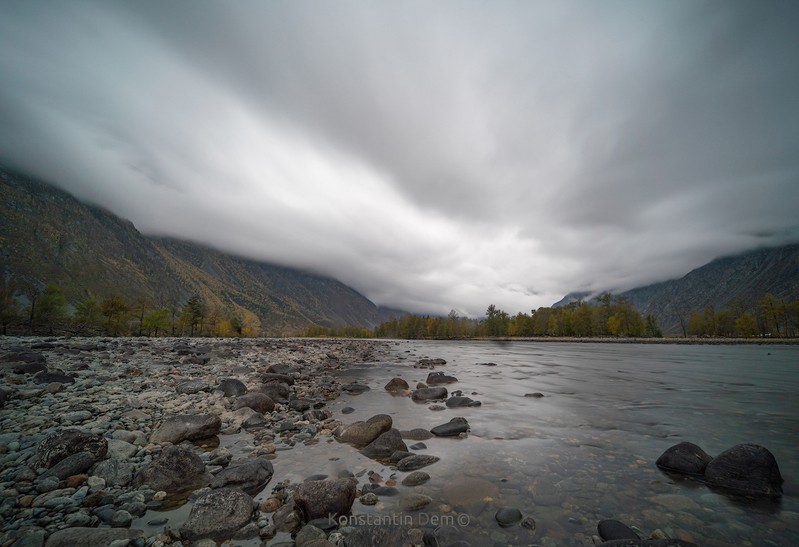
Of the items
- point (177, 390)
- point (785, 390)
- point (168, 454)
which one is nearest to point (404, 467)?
point (168, 454)

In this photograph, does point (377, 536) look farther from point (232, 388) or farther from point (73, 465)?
point (232, 388)

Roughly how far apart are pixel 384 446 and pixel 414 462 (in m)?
1.41

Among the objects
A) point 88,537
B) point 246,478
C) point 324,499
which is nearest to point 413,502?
point 324,499

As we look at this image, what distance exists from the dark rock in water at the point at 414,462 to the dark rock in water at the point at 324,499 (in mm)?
2576

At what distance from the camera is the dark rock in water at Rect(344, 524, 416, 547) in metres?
5.20

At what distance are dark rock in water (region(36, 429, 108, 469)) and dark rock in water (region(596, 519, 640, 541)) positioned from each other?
10972 mm

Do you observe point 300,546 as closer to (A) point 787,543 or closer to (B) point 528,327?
(A) point 787,543

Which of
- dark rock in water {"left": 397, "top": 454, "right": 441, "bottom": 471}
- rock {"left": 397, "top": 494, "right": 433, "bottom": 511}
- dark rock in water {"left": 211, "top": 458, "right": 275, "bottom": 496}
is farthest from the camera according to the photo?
dark rock in water {"left": 397, "top": 454, "right": 441, "bottom": 471}

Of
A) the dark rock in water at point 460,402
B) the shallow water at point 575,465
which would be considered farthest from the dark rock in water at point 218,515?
the dark rock in water at point 460,402

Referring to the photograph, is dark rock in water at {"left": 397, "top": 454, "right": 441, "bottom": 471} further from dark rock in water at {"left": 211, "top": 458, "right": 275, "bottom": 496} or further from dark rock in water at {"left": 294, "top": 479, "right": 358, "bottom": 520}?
dark rock in water at {"left": 211, "top": 458, "right": 275, "bottom": 496}

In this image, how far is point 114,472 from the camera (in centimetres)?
721

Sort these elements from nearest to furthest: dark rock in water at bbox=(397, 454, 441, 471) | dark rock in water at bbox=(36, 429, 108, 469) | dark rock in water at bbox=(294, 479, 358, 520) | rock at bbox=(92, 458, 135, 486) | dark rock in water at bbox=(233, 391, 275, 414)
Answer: dark rock in water at bbox=(294, 479, 358, 520) < rock at bbox=(92, 458, 135, 486) < dark rock in water at bbox=(36, 429, 108, 469) < dark rock in water at bbox=(397, 454, 441, 471) < dark rock in water at bbox=(233, 391, 275, 414)

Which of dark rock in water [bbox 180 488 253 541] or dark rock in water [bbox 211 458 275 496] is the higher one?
dark rock in water [bbox 180 488 253 541]

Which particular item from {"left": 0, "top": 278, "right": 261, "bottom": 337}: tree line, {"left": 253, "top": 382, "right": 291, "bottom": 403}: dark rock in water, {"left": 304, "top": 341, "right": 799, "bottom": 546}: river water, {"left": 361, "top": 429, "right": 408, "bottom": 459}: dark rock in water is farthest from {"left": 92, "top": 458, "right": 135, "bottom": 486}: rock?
{"left": 0, "top": 278, "right": 261, "bottom": 337}: tree line
